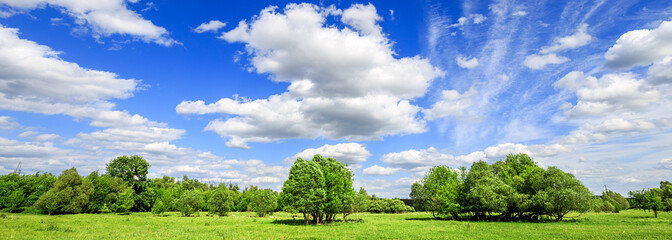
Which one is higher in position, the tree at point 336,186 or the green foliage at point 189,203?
the tree at point 336,186

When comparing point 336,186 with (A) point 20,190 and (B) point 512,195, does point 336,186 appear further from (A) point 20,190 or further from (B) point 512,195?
(A) point 20,190

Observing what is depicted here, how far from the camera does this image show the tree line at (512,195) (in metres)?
50.4

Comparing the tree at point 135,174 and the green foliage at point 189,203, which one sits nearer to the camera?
the green foliage at point 189,203

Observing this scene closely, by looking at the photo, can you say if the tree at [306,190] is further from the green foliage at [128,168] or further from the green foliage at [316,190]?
the green foliage at [128,168]

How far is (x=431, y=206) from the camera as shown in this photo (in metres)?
67.5

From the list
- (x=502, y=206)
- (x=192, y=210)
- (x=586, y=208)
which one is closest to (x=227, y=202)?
(x=192, y=210)

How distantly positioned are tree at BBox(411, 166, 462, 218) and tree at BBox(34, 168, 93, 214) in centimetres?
9068

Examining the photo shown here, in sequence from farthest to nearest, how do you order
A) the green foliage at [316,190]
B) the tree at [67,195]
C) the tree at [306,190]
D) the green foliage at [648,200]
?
the tree at [67,195] → the green foliage at [648,200] → the green foliage at [316,190] → the tree at [306,190]

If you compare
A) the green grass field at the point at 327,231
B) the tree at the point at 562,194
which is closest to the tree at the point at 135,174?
the green grass field at the point at 327,231

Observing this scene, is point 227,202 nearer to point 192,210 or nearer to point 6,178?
point 192,210

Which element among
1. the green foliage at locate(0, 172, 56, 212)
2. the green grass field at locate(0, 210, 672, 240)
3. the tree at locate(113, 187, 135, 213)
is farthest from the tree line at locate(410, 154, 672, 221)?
the green foliage at locate(0, 172, 56, 212)

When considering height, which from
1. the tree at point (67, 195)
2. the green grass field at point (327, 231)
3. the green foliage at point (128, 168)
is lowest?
the green grass field at point (327, 231)

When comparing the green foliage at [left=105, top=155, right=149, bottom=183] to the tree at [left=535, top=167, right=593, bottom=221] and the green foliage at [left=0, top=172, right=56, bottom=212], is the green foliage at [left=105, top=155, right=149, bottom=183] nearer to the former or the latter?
the green foliage at [left=0, top=172, right=56, bottom=212]

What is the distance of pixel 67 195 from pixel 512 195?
107 m
